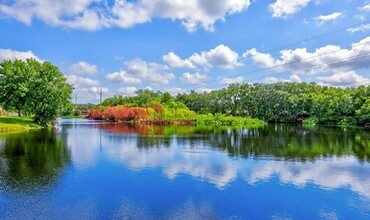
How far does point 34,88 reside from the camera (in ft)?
157

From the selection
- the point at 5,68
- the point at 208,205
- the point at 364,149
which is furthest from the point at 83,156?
the point at 5,68

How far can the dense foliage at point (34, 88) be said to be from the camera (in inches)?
1810

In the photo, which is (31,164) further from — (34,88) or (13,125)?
(34,88)

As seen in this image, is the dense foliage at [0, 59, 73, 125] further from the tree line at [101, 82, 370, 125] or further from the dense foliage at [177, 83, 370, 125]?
the dense foliage at [177, 83, 370, 125]

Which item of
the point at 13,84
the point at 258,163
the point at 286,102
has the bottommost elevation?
the point at 258,163

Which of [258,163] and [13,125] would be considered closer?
[258,163]

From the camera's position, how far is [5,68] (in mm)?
46625

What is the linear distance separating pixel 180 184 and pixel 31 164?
8.99 meters

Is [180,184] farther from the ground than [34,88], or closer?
closer

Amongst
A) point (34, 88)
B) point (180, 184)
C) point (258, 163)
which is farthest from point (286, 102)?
point (180, 184)

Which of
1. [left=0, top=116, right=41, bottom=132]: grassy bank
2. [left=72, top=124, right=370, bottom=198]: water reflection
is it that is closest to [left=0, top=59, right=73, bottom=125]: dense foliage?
[left=0, top=116, right=41, bottom=132]: grassy bank

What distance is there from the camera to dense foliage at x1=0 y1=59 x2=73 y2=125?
4597cm

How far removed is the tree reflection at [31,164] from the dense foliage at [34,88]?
898 inches

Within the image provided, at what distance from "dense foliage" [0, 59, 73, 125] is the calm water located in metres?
25.5
